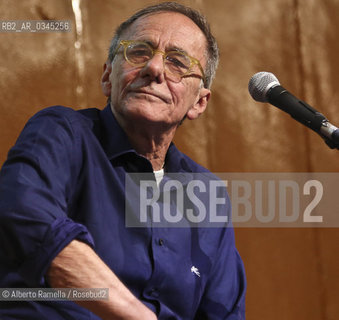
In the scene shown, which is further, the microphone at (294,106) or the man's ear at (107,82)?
the man's ear at (107,82)

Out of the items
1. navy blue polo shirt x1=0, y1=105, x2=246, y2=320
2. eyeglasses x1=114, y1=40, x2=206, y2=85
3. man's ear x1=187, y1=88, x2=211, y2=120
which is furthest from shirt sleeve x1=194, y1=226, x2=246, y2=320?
eyeglasses x1=114, y1=40, x2=206, y2=85

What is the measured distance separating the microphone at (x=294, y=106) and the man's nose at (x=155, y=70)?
265 mm

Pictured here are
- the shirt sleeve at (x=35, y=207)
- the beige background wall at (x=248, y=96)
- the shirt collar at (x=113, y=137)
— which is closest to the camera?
the shirt sleeve at (x=35, y=207)

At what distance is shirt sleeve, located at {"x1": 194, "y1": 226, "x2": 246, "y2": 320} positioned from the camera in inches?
49.4

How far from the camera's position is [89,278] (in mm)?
A: 844

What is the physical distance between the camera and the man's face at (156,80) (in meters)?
1.20

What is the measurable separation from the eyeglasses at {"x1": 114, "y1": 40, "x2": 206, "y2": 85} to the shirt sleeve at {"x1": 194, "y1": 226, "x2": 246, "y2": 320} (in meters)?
0.44

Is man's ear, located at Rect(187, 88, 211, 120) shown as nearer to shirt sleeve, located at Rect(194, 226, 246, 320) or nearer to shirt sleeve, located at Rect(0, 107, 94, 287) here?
shirt sleeve, located at Rect(194, 226, 246, 320)

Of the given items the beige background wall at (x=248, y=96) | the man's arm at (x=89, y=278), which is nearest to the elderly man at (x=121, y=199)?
the man's arm at (x=89, y=278)

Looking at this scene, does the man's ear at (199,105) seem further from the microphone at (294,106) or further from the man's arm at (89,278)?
the man's arm at (89,278)

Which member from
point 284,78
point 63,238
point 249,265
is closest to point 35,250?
point 63,238

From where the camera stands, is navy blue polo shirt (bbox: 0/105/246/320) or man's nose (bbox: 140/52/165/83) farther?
man's nose (bbox: 140/52/165/83)

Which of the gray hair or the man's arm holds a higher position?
the gray hair

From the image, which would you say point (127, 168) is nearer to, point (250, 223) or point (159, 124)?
point (159, 124)
